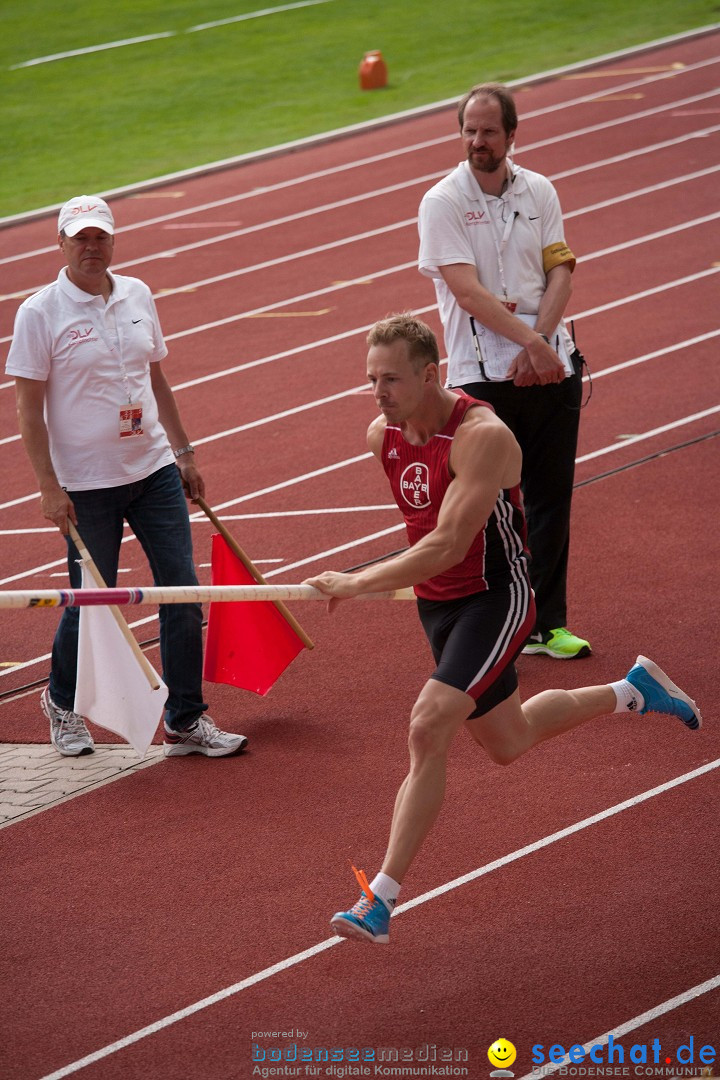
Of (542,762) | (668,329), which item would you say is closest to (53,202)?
(668,329)

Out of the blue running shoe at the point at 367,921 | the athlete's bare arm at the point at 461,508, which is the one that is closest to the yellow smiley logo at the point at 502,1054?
the blue running shoe at the point at 367,921

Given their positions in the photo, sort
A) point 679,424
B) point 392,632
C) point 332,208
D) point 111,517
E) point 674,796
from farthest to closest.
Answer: point 332,208
point 679,424
point 392,632
point 111,517
point 674,796

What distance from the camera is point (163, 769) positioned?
6.25 metres

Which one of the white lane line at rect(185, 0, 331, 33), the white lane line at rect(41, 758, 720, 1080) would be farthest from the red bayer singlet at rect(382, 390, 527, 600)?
the white lane line at rect(185, 0, 331, 33)

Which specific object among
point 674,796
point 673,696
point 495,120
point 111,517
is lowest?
point 674,796

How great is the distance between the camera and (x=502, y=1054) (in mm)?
4059

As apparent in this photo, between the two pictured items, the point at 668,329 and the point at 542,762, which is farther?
the point at 668,329

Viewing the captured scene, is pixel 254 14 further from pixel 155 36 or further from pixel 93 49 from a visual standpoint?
pixel 93 49

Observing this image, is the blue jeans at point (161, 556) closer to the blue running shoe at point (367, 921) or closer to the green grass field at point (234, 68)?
the blue running shoe at point (367, 921)

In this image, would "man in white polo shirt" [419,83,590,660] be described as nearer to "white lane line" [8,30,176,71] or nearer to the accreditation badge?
the accreditation badge

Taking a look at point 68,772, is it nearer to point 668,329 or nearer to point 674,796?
point 674,796

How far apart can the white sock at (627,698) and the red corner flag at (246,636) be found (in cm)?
168

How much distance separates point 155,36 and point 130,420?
95.9ft

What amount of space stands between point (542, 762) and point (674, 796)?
2.04 ft
